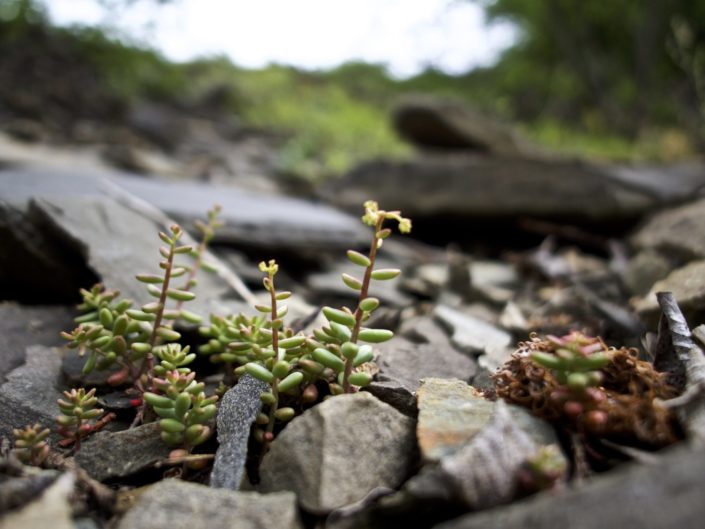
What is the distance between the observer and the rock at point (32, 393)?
1.68 m

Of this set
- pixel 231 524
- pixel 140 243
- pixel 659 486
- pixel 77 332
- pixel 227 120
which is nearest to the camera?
pixel 659 486

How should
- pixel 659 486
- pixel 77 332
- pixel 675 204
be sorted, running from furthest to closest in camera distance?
pixel 675 204 → pixel 77 332 → pixel 659 486

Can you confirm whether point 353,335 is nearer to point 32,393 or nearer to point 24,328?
point 32,393

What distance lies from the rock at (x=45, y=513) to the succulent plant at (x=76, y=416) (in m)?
0.35

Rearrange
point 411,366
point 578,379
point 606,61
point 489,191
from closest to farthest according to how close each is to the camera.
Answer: point 578,379 → point 411,366 → point 489,191 → point 606,61

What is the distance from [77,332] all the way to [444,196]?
327cm

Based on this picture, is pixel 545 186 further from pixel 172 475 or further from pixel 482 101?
pixel 482 101

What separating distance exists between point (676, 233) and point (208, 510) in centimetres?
286

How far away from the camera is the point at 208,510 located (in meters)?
1.24

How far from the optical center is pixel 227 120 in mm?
9664

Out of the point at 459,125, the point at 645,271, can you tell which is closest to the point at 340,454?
the point at 645,271

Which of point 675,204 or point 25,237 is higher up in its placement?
point 675,204

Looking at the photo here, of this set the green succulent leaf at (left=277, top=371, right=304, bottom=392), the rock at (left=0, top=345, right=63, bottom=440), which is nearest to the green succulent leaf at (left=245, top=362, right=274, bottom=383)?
the green succulent leaf at (left=277, top=371, right=304, bottom=392)

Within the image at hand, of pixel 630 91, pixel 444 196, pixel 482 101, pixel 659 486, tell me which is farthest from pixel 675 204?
pixel 482 101
